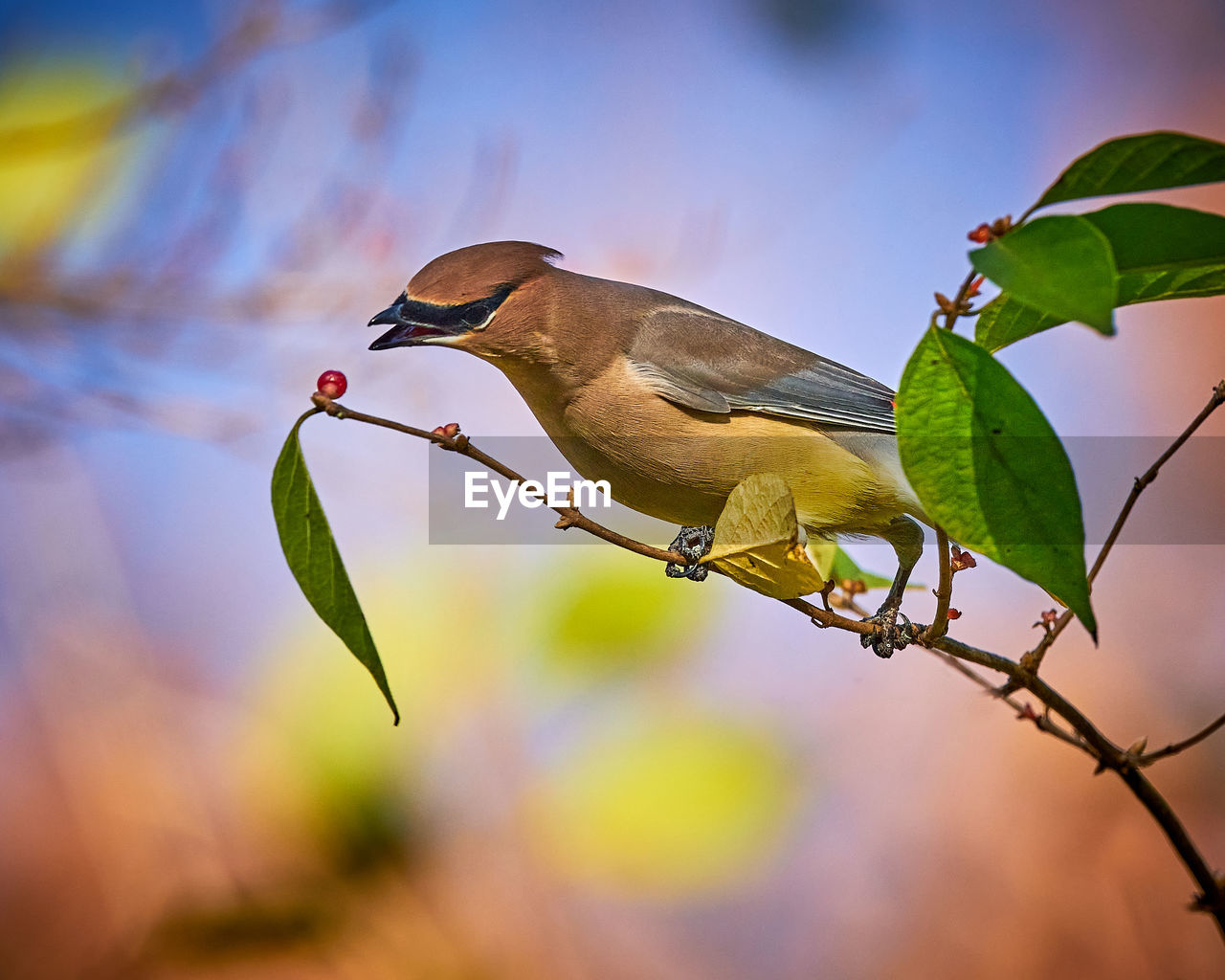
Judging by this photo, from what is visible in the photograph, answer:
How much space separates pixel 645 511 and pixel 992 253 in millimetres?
650

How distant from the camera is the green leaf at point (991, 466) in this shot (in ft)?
2.01

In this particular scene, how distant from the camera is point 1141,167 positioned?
1.94 ft

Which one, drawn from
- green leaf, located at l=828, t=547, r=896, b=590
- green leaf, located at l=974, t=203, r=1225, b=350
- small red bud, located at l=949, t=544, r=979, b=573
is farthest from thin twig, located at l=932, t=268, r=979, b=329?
green leaf, located at l=828, t=547, r=896, b=590

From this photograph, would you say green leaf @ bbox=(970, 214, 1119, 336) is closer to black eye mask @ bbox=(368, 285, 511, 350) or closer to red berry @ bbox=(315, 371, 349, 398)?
red berry @ bbox=(315, 371, 349, 398)

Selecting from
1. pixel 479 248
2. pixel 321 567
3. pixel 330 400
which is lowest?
pixel 321 567

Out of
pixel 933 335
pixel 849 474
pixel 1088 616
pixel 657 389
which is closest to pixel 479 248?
pixel 657 389

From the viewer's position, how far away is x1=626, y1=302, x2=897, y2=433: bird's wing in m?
1.24

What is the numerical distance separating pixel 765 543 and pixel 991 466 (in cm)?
20

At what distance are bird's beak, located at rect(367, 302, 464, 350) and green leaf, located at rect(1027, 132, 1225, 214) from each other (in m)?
0.59

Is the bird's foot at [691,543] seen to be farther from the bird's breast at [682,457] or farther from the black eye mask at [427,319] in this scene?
the black eye mask at [427,319]

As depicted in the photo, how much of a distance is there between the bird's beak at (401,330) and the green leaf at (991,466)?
53cm

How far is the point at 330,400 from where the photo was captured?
766 millimetres

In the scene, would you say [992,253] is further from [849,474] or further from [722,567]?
[849,474]

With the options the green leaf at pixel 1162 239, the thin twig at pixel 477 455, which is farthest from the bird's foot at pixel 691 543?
the green leaf at pixel 1162 239
